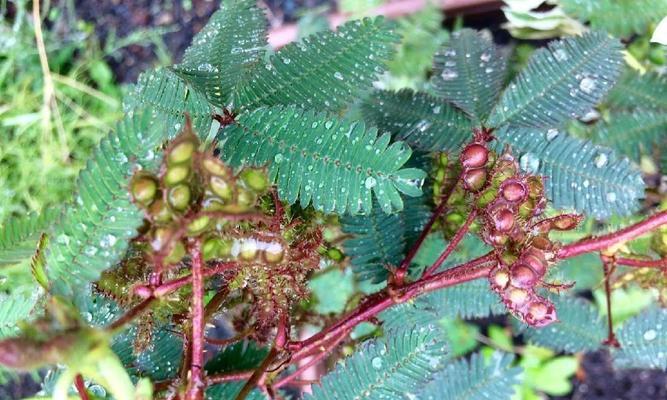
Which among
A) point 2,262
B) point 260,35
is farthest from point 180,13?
point 2,262

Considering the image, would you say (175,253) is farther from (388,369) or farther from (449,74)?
(449,74)

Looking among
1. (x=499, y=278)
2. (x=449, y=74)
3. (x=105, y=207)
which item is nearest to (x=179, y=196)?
(x=105, y=207)

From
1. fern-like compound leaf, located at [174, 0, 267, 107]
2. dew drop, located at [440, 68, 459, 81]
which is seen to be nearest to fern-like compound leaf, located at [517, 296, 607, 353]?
dew drop, located at [440, 68, 459, 81]

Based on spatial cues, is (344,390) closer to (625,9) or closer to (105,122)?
(625,9)

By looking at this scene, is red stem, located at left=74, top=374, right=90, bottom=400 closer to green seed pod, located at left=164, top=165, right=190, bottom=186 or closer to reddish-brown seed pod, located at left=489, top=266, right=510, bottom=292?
green seed pod, located at left=164, top=165, right=190, bottom=186

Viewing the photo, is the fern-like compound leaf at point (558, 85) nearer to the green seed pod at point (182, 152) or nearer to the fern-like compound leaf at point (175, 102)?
the fern-like compound leaf at point (175, 102)

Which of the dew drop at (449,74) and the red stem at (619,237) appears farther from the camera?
the dew drop at (449,74)

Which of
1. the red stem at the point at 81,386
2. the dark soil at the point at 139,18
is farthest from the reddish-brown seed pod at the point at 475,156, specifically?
the dark soil at the point at 139,18
